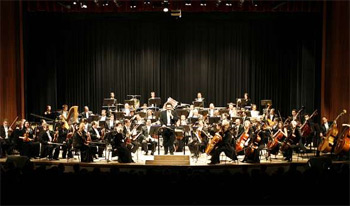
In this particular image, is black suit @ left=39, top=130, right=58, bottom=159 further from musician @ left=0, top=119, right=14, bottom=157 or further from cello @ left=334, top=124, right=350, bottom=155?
cello @ left=334, top=124, right=350, bottom=155

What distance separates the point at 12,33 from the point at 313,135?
11251 mm

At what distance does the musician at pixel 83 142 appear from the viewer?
12.7 m

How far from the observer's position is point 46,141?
13.1 m

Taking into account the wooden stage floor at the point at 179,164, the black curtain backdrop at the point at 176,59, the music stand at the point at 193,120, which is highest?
the black curtain backdrop at the point at 176,59

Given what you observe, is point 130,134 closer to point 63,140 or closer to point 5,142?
point 63,140

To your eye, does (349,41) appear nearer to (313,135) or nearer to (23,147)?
(313,135)

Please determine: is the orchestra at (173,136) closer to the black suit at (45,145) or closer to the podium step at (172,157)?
the black suit at (45,145)

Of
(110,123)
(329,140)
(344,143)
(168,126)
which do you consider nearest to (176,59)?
(110,123)

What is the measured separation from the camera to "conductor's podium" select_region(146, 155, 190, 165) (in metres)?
12.9

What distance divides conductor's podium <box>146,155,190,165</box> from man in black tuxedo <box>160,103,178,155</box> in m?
0.51

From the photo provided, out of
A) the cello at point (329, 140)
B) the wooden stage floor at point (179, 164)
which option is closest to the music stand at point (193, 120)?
the wooden stage floor at point (179, 164)

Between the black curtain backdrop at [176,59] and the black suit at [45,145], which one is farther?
the black curtain backdrop at [176,59]

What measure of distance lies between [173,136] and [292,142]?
136 inches

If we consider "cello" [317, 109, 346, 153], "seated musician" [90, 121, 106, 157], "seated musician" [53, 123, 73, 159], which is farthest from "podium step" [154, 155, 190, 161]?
"cello" [317, 109, 346, 153]
